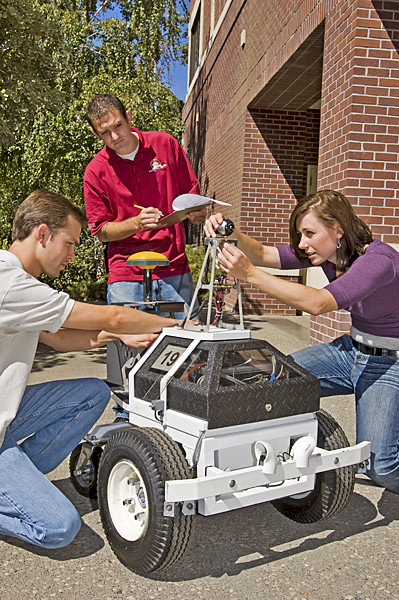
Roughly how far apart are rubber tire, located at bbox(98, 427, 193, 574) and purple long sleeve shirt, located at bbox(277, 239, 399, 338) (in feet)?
3.86

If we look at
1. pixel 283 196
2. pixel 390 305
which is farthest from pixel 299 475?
pixel 283 196

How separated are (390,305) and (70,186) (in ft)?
33.8

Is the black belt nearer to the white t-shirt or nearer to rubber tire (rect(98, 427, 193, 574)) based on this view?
rubber tire (rect(98, 427, 193, 574))

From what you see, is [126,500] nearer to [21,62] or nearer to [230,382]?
[230,382]

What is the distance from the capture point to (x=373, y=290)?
2.93 meters

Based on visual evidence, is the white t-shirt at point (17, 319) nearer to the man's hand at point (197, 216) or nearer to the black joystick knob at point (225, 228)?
the black joystick knob at point (225, 228)

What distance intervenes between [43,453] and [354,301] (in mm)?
1869

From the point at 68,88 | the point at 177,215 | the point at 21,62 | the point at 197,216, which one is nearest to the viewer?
the point at 177,215

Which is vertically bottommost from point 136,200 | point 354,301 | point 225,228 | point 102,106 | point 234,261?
point 354,301

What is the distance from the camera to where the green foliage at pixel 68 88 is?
865cm

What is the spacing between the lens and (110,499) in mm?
2553

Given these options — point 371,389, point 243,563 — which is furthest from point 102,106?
point 243,563

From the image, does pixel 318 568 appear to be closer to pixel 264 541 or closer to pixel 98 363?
pixel 264 541

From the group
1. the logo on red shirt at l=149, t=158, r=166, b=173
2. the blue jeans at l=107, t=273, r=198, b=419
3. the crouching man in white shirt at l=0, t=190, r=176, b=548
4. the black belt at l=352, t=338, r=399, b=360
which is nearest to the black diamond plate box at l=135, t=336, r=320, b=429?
the crouching man in white shirt at l=0, t=190, r=176, b=548
